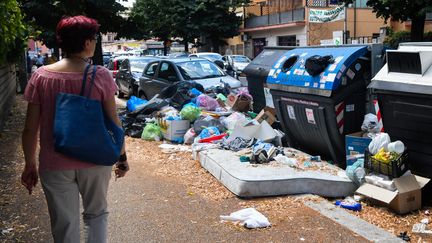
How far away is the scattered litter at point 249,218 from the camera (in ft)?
14.2

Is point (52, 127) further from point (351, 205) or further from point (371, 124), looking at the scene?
point (371, 124)

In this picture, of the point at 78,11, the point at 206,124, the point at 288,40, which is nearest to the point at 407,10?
the point at 78,11

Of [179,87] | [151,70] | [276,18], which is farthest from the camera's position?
[276,18]

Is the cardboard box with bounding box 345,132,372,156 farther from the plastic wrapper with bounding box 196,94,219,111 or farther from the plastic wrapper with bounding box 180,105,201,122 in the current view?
the plastic wrapper with bounding box 196,94,219,111

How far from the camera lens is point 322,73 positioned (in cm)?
590

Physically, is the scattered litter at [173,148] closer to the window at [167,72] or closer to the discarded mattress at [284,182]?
the discarded mattress at [284,182]

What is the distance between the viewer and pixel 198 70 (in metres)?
11.9

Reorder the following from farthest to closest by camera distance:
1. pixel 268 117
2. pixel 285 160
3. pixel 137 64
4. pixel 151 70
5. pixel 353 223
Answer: pixel 137 64 → pixel 151 70 → pixel 268 117 → pixel 285 160 → pixel 353 223

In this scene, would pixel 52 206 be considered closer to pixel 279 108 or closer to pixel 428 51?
pixel 428 51

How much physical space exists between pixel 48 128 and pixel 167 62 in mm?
9723

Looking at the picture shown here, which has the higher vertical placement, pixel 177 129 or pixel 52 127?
pixel 52 127

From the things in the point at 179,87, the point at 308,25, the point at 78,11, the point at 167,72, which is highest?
the point at 308,25

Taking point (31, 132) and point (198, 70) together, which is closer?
point (31, 132)

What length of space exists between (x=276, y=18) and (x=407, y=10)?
2253 centimetres
